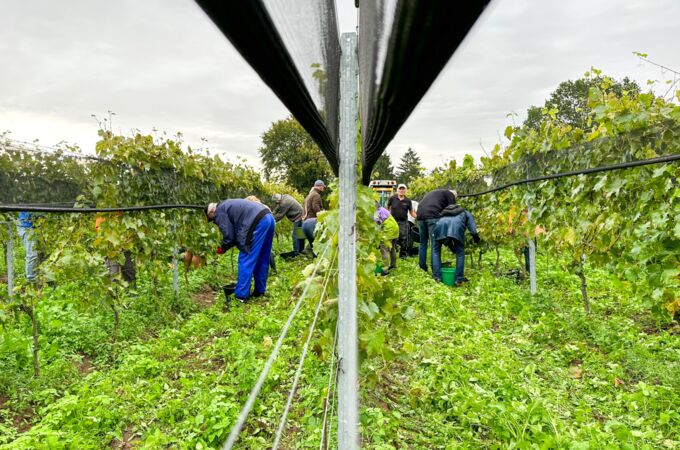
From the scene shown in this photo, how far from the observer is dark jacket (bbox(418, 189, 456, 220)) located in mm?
6848

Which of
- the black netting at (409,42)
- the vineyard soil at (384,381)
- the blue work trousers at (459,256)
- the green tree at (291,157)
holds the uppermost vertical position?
the green tree at (291,157)

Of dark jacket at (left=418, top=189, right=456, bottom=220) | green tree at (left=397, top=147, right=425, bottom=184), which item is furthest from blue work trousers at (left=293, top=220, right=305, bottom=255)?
green tree at (left=397, top=147, right=425, bottom=184)

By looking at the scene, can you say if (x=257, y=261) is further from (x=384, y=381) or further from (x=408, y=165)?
(x=408, y=165)

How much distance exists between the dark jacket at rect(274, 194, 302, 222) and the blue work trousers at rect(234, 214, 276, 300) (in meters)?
3.41

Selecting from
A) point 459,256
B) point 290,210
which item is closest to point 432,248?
point 459,256

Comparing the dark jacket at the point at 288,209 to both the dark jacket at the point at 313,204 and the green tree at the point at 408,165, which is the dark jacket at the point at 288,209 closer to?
the dark jacket at the point at 313,204

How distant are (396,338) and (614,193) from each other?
2102 mm

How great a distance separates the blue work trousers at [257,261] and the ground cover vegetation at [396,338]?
331mm

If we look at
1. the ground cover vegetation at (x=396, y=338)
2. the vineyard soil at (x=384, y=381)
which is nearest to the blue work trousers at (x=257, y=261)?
the ground cover vegetation at (x=396, y=338)

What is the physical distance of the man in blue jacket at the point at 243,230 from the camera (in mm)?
5348

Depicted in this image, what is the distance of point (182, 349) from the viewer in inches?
152

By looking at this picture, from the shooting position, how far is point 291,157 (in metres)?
40.9

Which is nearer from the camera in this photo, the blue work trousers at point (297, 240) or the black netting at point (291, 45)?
the black netting at point (291, 45)

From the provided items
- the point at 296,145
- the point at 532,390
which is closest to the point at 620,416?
the point at 532,390
